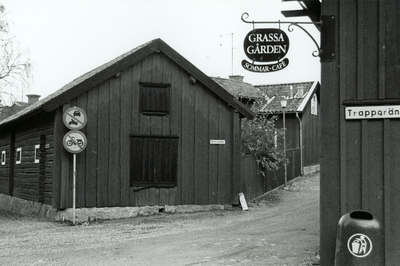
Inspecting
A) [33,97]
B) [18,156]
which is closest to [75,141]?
[18,156]

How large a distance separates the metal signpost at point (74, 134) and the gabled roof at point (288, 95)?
16.2 meters

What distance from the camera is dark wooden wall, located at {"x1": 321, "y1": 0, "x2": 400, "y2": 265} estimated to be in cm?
701

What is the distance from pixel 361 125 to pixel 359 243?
5.20 ft

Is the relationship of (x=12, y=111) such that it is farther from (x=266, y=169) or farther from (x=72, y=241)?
(x=72, y=241)

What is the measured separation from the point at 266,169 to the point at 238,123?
410 centimetres

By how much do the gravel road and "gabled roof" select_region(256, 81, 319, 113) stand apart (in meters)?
12.6

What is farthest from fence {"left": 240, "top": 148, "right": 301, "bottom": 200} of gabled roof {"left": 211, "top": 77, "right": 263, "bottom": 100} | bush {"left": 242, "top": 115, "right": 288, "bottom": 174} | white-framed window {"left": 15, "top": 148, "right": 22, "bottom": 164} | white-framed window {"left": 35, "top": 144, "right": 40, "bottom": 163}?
white-framed window {"left": 15, "top": 148, "right": 22, "bottom": 164}

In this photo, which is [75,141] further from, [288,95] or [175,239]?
[288,95]

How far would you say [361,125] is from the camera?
280 inches

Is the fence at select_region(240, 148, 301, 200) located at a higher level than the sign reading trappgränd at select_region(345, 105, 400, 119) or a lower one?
lower

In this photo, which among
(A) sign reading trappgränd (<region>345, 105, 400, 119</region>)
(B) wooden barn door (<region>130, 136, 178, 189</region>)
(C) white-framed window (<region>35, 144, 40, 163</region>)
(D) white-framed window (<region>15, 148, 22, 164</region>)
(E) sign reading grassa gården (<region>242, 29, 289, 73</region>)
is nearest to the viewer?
(A) sign reading trappgränd (<region>345, 105, 400, 119</region>)

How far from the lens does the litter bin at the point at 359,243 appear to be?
6.38 m

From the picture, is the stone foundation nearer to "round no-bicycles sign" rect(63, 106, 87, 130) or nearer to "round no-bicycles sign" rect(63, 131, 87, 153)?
"round no-bicycles sign" rect(63, 131, 87, 153)

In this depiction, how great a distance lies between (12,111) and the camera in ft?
129
